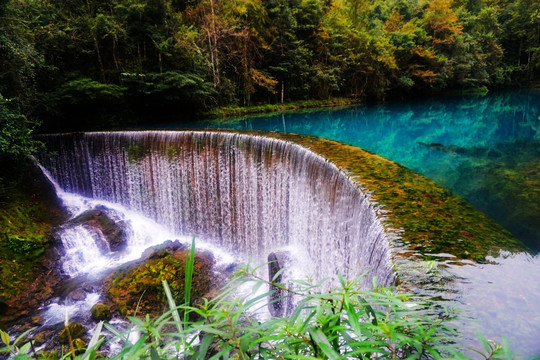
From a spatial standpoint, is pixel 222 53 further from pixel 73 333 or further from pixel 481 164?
pixel 73 333

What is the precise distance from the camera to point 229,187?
7.45 m

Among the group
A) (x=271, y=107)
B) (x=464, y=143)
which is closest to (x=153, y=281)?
(x=464, y=143)

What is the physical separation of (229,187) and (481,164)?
646 cm

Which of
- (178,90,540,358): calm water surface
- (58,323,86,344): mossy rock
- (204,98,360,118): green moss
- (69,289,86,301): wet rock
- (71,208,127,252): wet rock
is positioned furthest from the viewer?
(204,98,360,118): green moss

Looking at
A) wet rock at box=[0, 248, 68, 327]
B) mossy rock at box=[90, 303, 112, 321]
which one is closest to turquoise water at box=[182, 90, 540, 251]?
wet rock at box=[0, 248, 68, 327]

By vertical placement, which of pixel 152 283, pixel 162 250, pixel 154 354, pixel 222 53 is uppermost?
pixel 222 53

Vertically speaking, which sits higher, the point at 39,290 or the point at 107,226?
the point at 107,226

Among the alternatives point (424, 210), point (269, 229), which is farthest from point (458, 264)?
point (269, 229)

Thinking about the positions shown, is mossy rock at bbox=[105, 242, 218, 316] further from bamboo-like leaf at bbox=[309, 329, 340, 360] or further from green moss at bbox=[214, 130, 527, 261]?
bamboo-like leaf at bbox=[309, 329, 340, 360]

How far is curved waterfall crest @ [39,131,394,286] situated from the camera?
4625 mm

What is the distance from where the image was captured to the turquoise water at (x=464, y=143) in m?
5.49

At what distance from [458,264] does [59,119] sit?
485 inches

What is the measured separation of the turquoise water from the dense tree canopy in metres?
2.71

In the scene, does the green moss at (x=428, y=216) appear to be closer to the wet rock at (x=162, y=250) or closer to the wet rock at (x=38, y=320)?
Answer: the wet rock at (x=162, y=250)
